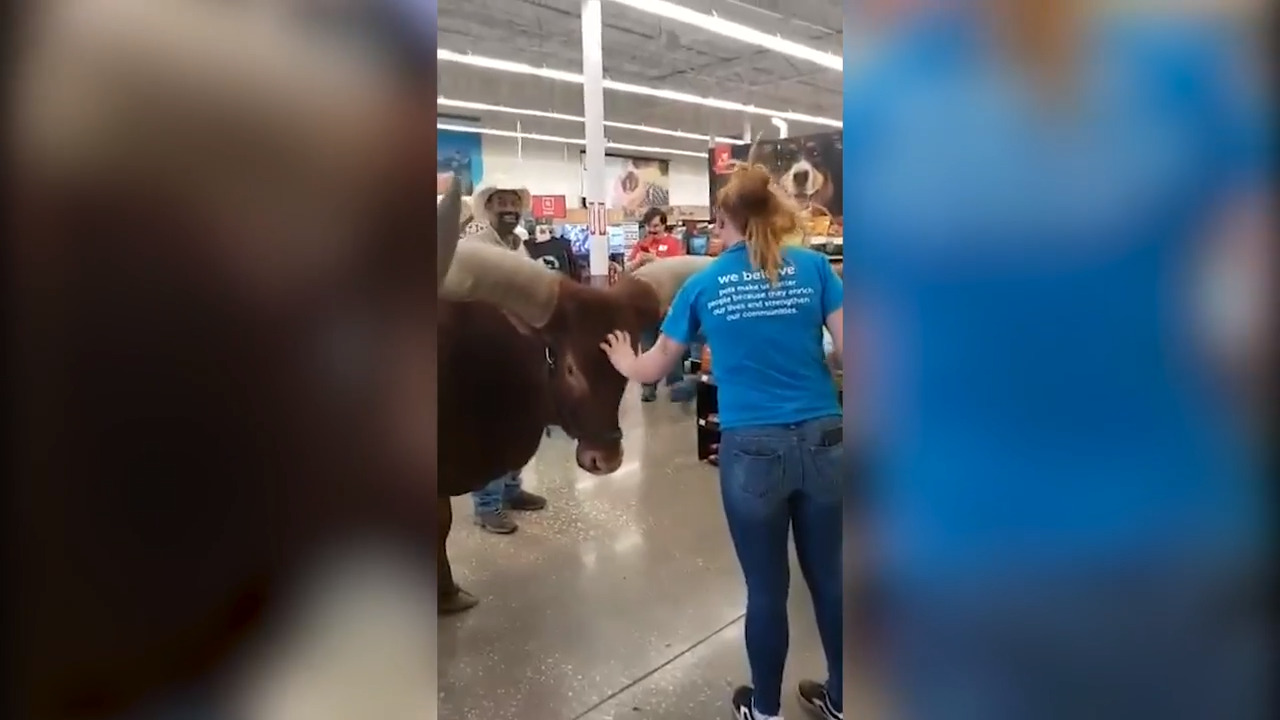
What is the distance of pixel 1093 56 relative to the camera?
32 centimetres

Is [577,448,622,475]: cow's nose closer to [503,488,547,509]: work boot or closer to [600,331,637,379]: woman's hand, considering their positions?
[600,331,637,379]: woman's hand

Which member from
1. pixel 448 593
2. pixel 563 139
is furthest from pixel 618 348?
pixel 563 139

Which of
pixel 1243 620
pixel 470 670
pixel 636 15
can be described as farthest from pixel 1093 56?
pixel 636 15

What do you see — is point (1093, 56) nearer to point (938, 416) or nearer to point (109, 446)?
point (938, 416)

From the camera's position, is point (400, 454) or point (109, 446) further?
point (400, 454)

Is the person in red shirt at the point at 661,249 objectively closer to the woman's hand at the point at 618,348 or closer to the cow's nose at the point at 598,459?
the cow's nose at the point at 598,459

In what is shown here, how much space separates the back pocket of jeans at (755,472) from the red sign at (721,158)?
3.00 m

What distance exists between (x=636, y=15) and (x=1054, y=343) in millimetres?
6808

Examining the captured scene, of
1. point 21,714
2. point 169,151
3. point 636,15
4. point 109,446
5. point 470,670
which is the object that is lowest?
point 470,670

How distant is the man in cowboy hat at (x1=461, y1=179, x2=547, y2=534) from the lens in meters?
1.64

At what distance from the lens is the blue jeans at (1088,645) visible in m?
0.31

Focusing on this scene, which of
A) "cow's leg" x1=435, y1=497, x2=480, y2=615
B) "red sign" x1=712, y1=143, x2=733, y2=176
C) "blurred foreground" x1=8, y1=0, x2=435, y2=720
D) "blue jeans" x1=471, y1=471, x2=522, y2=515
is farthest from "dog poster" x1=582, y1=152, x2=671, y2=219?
"blurred foreground" x1=8, y1=0, x2=435, y2=720

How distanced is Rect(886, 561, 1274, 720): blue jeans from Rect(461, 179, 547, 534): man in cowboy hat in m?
1.10

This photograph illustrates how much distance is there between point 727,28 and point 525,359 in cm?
463
